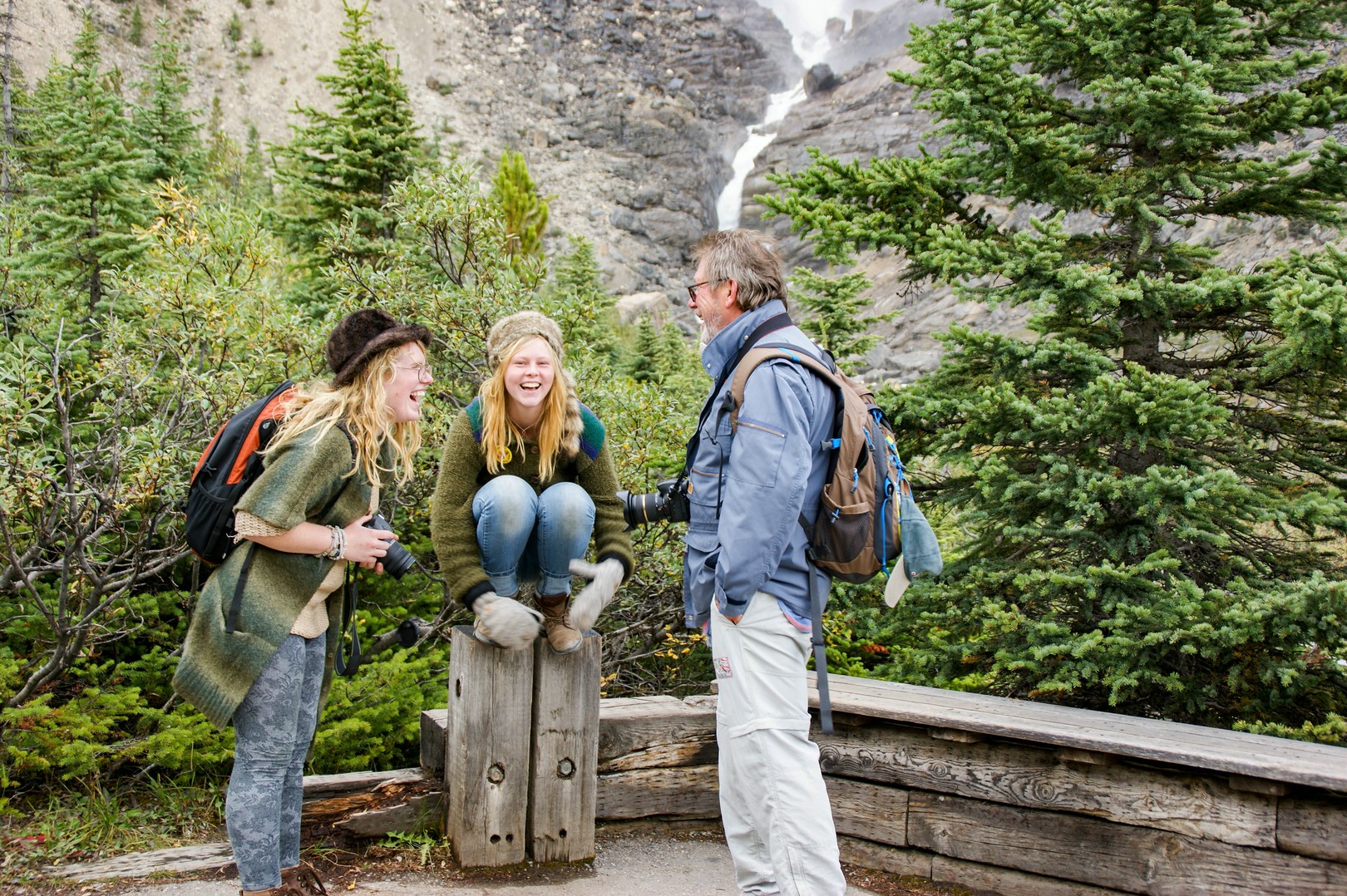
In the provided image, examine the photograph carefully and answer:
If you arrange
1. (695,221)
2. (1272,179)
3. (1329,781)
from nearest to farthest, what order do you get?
(1329,781)
(1272,179)
(695,221)

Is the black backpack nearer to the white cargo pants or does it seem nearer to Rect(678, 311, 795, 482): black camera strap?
Rect(678, 311, 795, 482): black camera strap

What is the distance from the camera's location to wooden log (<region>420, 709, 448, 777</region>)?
10.8ft

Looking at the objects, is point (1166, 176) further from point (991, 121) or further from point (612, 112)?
point (612, 112)

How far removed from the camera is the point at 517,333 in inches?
112

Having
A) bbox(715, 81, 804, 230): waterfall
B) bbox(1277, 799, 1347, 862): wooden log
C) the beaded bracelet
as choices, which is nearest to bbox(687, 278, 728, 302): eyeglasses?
the beaded bracelet

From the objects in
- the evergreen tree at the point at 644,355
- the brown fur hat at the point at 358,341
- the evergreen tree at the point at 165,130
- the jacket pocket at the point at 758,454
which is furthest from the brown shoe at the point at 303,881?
the evergreen tree at the point at 644,355

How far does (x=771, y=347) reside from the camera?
2.44 meters

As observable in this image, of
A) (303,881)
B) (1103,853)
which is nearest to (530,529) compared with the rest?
(303,881)

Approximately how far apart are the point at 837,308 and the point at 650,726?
4.14 meters

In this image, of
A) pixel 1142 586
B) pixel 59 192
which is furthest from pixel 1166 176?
pixel 59 192

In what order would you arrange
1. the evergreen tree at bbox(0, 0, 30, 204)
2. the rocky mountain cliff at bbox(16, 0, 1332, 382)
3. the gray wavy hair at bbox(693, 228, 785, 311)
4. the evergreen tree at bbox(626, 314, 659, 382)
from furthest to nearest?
the rocky mountain cliff at bbox(16, 0, 1332, 382) → the evergreen tree at bbox(626, 314, 659, 382) → the evergreen tree at bbox(0, 0, 30, 204) → the gray wavy hair at bbox(693, 228, 785, 311)

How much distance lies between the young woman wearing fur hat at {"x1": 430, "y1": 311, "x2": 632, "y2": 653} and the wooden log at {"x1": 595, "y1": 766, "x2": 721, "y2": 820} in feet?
2.64

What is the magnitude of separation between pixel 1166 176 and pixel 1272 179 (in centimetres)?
46

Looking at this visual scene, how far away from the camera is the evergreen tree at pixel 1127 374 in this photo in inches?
140
